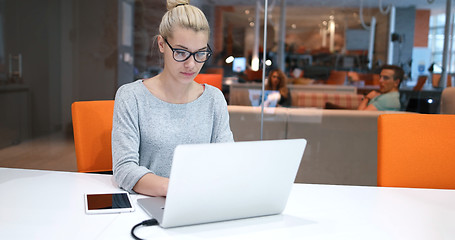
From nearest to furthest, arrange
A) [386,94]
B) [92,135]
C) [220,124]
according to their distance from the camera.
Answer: [220,124]
[92,135]
[386,94]

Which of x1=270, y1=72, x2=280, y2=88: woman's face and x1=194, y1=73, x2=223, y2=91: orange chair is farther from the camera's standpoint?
x1=270, y1=72, x2=280, y2=88: woman's face

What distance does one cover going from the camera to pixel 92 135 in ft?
6.63

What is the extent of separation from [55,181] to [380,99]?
3.10 m

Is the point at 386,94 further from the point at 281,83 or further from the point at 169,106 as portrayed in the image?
the point at 169,106

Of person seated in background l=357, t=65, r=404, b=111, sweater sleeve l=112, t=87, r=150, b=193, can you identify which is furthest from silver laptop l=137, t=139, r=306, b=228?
person seated in background l=357, t=65, r=404, b=111

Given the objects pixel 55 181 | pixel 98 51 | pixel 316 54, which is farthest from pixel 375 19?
pixel 55 181

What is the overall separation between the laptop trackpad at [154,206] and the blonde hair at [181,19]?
650mm

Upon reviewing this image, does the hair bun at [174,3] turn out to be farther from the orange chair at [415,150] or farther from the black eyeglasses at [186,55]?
the orange chair at [415,150]

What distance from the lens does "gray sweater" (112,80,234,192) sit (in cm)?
159

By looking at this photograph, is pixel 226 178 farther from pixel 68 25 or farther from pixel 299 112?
pixel 68 25

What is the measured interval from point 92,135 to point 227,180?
1.13m

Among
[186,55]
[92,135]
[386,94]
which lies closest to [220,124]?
[186,55]

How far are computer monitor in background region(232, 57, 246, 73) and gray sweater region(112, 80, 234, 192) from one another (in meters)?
2.03

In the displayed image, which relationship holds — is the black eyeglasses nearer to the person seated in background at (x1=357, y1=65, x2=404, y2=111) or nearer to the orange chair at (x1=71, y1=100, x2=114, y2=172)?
the orange chair at (x1=71, y1=100, x2=114, y2=172)
